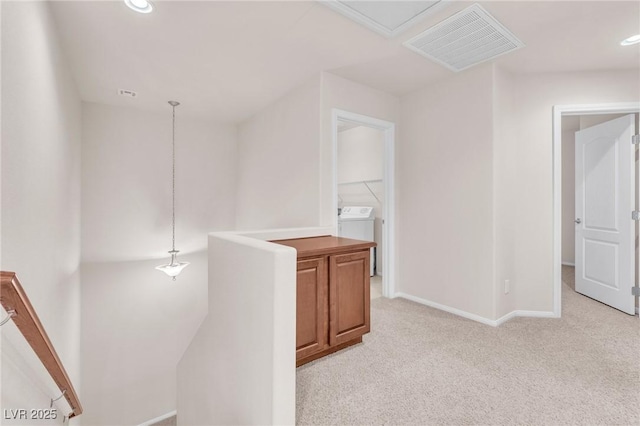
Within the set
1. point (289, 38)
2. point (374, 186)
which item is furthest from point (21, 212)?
point (374, 186)

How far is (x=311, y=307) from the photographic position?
2.04 metres

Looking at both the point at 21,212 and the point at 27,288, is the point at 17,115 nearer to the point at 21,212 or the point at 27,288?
the point at 21,212

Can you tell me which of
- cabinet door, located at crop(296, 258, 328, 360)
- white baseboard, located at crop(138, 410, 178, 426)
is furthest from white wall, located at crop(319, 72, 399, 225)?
white baseboard, located at crop(138, 410, 178, 426)

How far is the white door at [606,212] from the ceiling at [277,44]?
0.83 m

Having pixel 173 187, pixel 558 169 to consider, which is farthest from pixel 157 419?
pixel 558 169

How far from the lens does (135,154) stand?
14.1ft

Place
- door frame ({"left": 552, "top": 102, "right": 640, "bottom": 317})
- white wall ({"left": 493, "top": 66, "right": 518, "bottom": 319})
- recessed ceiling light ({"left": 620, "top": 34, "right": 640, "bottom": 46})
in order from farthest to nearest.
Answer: door frame ({"left": 552, "top": 102, "right": 640, "bottom": 317}) < white wall ({"left": 493, "top": 66, "right": 518, "bottom": 319}) < recessed ceiling light ({"left": 620, "top": 34, "right": 640, "bottom": 46})

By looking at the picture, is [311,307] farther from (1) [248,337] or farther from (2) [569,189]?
(2) [569,189]

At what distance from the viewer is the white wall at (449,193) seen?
2.81 metres

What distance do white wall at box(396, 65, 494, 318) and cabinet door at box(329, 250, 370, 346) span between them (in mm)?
1210

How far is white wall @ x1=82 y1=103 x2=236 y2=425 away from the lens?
3.92 m

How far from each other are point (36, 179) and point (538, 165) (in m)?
4.05

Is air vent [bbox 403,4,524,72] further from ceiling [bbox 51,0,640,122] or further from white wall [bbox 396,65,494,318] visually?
white wall [bbox 396,65,494,318]

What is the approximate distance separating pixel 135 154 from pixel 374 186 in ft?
11.8
